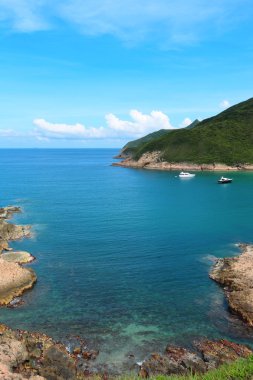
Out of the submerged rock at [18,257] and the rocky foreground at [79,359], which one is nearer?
the rocky foreground at [79,359]

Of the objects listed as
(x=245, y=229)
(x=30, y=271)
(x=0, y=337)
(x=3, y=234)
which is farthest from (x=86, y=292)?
(x=245, y=229)

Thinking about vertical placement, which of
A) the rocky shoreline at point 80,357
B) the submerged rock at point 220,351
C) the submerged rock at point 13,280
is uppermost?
the submerged rock at point 13,280

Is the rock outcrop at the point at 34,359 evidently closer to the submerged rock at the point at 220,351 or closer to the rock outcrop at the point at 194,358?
the rock outcrop at the point at 194,358

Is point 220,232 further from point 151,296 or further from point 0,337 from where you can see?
point 0,337

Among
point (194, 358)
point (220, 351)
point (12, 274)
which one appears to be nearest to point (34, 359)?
point (194, 358)

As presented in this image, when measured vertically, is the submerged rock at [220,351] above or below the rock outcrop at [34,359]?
below

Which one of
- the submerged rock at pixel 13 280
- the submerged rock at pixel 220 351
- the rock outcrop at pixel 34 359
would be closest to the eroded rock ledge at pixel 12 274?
the submerged rock at pixel 13 280

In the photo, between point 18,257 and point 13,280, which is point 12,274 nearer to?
point 13,280
